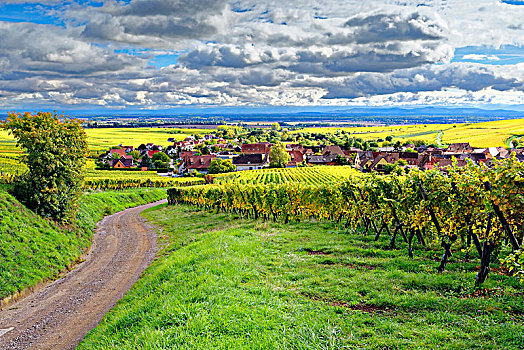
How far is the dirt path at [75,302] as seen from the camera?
43.3 ft

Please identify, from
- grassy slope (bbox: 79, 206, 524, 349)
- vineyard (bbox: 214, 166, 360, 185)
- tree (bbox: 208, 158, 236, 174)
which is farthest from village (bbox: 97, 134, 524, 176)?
grassy slope (bbox: 79, 206, 524, 349)

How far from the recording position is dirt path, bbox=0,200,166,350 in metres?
13.2

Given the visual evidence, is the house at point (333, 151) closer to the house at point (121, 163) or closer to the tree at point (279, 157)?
the tree at point (279, 157)

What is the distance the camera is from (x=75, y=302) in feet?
53.6

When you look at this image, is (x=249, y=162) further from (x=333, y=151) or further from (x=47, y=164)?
(x=47, y=164)

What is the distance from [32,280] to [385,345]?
59.8 feet

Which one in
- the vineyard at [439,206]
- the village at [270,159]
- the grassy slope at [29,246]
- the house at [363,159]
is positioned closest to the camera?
the vineyard at [439,206]

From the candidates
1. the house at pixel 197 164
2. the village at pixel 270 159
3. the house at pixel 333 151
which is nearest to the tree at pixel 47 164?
the village at pixel 270 159

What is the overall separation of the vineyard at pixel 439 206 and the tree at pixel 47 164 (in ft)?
50.3

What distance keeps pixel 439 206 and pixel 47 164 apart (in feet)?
83.4

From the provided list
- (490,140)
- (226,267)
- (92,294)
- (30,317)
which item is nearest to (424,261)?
(226,267)

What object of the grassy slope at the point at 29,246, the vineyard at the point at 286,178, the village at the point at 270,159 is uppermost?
the grassy slope at the point at 29,246

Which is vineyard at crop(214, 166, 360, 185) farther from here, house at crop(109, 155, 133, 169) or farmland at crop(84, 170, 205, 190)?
house at crop(109, 155, 133, 169)

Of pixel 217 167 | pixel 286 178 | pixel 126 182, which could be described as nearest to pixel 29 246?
pixel 126 182
